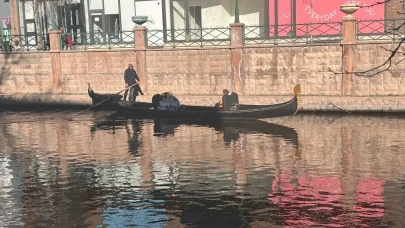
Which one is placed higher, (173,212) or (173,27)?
(173,27)

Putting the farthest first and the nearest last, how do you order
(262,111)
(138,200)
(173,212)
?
(262,111) < (138,200) < (173,212)

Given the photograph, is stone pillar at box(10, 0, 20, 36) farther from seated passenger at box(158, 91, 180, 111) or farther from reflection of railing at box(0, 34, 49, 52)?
seated passenger at box(158, 91, 180, 111)

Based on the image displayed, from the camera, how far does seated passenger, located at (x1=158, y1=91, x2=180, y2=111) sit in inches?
1074

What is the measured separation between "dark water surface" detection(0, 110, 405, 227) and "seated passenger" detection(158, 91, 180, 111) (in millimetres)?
1162

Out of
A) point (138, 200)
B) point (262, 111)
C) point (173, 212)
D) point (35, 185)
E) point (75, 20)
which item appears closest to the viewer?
point (173, 212)

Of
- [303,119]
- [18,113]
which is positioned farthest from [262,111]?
[18,113]

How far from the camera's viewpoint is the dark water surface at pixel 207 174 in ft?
42.7

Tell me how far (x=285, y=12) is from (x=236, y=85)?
798 centimetres

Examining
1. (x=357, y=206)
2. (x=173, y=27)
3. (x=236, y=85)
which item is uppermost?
(x=173, y=27)

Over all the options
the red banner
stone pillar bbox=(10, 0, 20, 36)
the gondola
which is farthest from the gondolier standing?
stone pillar bbox=(10, 0, 20, 36)

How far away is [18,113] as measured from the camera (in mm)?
32000

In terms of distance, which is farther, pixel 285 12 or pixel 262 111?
pixel 285 12

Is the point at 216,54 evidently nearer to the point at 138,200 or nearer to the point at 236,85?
the point at 236,85

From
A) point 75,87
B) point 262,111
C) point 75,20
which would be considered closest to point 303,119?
point 262,111
